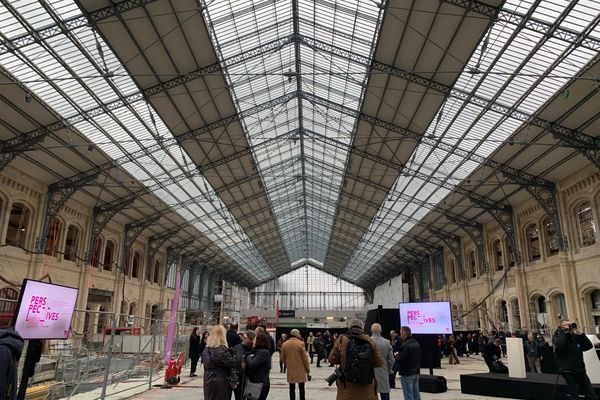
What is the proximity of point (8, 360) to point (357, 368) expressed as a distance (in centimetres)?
370

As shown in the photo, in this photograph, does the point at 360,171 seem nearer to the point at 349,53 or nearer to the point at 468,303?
the point at 349,53

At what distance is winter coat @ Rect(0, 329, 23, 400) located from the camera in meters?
4.21

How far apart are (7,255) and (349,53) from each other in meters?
19.3

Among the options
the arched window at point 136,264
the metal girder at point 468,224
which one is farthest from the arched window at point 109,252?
the metal girder at point 468,224

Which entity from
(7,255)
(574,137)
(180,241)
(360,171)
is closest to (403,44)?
(574,137)

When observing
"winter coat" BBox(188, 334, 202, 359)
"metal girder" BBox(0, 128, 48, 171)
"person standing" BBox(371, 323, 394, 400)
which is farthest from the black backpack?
"metal girder" BBox(0, 128, 48, 171)

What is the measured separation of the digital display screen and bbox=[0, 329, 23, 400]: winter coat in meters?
14.0

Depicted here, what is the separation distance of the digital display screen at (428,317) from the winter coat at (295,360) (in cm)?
812

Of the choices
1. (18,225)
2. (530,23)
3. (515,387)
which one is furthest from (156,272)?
(530,23)

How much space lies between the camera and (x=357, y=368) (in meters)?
5.35

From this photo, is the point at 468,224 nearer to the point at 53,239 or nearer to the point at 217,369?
the point at 53,239

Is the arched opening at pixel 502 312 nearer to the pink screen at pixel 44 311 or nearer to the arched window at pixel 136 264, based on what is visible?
the arched window at pixel 136 264

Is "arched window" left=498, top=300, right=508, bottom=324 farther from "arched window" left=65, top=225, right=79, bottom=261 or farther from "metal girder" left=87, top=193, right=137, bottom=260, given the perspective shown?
→ "arched window" left=65, top=225, right=79, bottom=261

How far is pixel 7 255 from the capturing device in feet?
72.6
